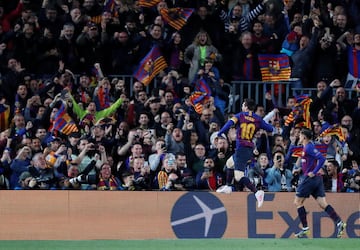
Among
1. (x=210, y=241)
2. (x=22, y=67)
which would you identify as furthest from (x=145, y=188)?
(x=22, y=67)

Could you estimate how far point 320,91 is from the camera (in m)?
20.2

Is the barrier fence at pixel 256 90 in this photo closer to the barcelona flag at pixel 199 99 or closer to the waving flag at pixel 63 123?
the barcelona flag at pixel 199 99

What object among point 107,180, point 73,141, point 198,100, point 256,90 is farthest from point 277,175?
Result: point 73,141

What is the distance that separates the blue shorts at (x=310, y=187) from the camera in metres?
16.6

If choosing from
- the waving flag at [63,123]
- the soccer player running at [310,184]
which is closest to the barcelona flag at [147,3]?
the waving flag at [63,123]

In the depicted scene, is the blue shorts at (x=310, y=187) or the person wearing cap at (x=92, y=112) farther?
the person wearing cap at (x=92, y=112)

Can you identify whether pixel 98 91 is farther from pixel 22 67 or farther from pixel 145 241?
pixel 145 241

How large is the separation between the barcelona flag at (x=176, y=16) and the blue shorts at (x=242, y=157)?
493 centimetres

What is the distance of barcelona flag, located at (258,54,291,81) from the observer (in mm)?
20828

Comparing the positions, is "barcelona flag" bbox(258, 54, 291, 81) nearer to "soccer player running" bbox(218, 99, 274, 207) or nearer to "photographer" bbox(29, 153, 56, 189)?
"soccer player running" bbox(218, 99, 274, 207)

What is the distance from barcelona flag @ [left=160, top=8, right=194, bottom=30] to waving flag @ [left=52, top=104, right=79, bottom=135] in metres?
3.21

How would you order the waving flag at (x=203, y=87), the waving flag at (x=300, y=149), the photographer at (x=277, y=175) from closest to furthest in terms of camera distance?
1. the photographer at (x=277, y=175)
2. the waving flag at (x=300, y=149)
3. the waving flag at (x=203, y=87)

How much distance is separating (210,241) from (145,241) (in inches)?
40.7

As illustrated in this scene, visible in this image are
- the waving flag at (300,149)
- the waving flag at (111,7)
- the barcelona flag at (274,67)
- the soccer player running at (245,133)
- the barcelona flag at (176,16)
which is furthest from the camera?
the waving flag at (111,7)
